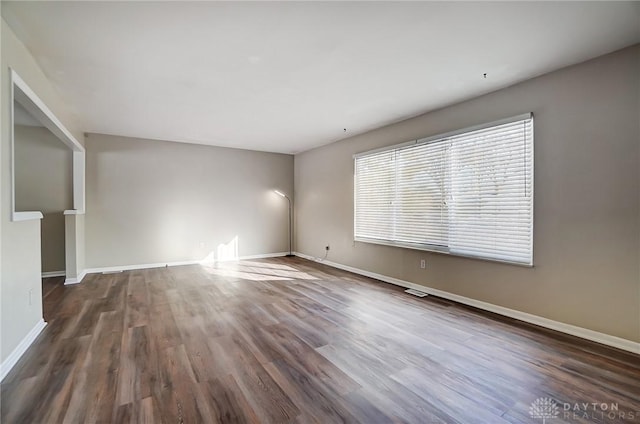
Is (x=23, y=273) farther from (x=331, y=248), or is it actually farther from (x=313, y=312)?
(x=331, y=248)

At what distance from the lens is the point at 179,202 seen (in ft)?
18.7

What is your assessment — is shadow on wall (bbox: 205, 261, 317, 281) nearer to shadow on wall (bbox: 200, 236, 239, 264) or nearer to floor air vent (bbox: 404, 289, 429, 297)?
shadow on wall (bbox: 200, 236, 239, 264)

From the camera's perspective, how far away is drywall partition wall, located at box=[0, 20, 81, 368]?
2.01 m

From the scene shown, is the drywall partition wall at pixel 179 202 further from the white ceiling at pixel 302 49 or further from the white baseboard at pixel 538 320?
the white baseboard at pixel 538 320

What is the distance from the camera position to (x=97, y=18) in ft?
6.63

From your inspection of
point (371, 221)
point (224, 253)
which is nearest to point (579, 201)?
point (371, 221)

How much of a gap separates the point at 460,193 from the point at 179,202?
16.7ft

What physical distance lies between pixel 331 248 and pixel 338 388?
3971mm

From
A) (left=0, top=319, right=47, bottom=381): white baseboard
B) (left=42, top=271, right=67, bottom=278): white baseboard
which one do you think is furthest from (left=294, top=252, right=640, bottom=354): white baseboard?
(left=42, top=271, right=67, bottom=278): white baseboard

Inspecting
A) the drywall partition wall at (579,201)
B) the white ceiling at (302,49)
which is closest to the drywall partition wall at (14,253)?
the white ceiling at (302,49)

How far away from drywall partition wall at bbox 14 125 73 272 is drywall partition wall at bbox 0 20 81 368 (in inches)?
114

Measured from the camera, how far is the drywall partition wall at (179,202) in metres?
5.09

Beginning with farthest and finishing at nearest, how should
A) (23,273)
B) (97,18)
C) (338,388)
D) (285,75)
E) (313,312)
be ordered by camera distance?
1. (313,312)
2. (285,75)
3. (23,273)
4. (97,18)
5. (338,388)

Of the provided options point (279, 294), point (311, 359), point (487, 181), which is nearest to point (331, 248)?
point (279, 294)
